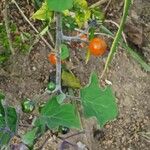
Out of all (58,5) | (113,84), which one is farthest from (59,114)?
(113,84)

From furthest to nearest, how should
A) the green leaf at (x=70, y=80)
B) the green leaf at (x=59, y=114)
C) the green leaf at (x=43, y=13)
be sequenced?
the green leaf at (x=70, y=80), the green leaf at (x=43, y=13), the green leaf at (x=59, y=114)

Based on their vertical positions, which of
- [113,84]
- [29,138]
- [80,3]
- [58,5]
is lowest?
[113,84]

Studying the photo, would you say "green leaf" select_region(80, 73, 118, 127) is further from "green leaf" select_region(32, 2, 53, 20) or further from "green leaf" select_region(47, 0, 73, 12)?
"green leaf" select_region(32, 2, 53, 20)

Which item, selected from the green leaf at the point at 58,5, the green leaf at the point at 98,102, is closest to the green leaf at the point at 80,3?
the green leaf at the point at 98,102

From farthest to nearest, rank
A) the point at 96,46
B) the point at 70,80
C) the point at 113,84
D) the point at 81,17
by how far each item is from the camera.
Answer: the point at 113,84
the point at 70,80
the point at 81,17
the point at 96,46


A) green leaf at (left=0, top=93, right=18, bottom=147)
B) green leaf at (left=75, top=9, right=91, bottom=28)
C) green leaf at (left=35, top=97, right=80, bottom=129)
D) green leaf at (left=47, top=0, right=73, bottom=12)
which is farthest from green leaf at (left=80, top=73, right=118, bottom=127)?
green leaf at (left=75, top=9, right=91, bottom=28)

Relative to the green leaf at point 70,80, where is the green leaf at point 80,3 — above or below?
above

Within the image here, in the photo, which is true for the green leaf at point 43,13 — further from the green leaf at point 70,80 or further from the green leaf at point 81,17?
the green leaf at point 70,80

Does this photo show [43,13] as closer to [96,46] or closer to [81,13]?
[81,13]
